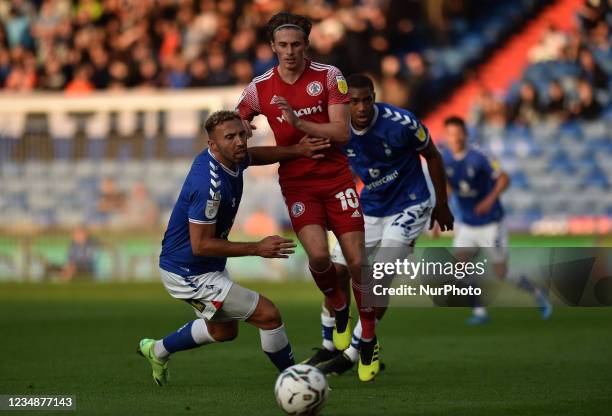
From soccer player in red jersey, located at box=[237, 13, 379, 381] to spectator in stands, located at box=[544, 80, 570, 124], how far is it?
13535mm

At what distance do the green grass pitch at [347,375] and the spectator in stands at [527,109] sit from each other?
6720mm

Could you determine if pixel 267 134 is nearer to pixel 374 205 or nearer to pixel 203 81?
pixel 203 81

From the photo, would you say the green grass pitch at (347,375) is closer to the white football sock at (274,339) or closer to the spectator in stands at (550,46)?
the white football sock at (274,339)

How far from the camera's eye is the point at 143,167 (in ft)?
70.4

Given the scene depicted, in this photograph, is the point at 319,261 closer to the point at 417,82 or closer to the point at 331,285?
the point at 331,285

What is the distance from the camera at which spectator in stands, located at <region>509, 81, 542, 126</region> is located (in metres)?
21.7

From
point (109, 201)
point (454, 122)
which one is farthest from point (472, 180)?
point (109, 201)

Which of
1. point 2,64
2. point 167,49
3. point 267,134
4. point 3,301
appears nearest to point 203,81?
point 167,49

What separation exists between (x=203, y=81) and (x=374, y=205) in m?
13.8

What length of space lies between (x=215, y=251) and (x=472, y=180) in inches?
280

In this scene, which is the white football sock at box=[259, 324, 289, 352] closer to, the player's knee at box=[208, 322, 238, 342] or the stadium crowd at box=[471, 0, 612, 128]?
the player's knee at box=[208, 322, 238, 342]

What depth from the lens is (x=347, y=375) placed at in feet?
29.9

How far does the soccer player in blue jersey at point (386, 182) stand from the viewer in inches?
367

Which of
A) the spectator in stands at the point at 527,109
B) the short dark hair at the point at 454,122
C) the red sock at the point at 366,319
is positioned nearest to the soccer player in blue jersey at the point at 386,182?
the red sock at the point at 366,319
